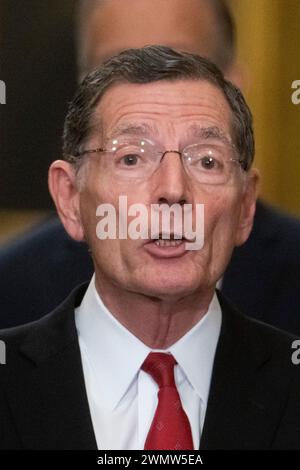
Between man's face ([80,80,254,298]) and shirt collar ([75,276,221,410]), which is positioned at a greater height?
man's face ([80,80,254,298])

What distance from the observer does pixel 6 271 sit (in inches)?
62.7

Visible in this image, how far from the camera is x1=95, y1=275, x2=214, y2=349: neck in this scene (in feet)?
4.73

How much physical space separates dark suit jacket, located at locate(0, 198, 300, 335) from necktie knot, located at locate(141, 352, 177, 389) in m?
0.23

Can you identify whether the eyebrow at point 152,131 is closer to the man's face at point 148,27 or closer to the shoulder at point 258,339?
the man's face at point 148,27

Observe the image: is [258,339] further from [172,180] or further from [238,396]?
[172,180]

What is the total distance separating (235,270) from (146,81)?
418mm

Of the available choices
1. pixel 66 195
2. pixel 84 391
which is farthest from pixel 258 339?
pixel 66 195

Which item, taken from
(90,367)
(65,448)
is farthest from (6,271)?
(65,448)

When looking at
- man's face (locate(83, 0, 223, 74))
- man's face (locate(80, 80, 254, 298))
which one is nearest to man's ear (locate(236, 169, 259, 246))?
man's face (locate(80, 80, 254, 298))

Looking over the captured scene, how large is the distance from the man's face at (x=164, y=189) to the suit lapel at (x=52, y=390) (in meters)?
0.13

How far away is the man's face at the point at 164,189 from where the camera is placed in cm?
138

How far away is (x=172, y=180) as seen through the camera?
1.37 metres

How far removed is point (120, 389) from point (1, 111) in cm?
59

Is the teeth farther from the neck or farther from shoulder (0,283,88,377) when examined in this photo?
shoulder (0,283,88,377)
